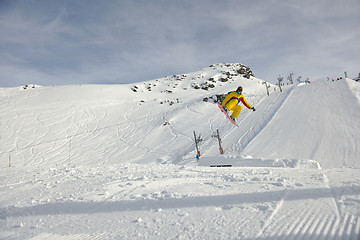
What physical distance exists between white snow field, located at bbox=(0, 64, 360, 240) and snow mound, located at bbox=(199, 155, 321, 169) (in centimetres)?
5

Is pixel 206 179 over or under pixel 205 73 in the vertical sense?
under

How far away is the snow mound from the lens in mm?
7645

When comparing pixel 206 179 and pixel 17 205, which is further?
pixel 206 179

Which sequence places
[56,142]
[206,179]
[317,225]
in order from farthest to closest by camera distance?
[56,142] → [206,179] → [317,225]

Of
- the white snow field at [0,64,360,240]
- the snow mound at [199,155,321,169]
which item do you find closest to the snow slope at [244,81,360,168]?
the white snow field at [0,64,360,240]

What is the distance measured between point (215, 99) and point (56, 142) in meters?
30.8

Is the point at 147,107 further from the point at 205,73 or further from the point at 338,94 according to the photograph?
the point at 205,73

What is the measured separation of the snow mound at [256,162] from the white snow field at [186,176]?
0.17ft

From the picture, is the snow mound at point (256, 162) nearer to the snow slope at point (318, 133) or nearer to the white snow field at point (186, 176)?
the white snow field at point (186, 176)

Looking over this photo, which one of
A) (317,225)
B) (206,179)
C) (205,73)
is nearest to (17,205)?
(206,179)

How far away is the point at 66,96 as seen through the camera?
162 ft

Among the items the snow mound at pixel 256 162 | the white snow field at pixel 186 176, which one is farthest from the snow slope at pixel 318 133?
the snow mound at pixel 256 162

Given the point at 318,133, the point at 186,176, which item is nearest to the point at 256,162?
the point at 186,176

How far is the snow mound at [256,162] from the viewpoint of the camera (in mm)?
7645
